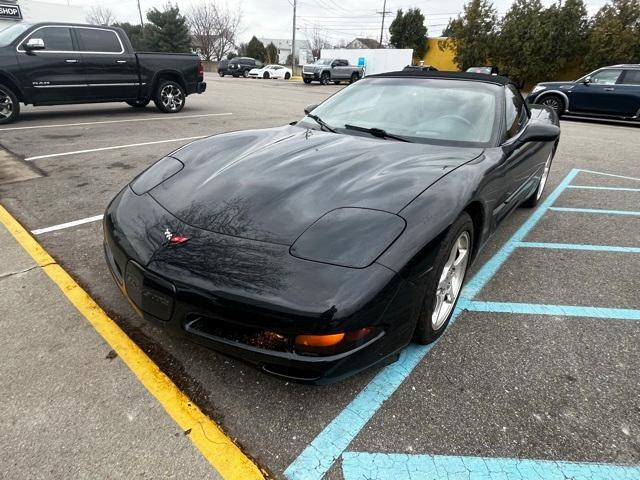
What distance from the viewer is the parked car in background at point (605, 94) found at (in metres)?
12.0

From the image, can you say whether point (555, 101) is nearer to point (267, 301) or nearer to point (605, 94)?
point (605, 94)

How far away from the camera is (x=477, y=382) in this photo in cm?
206

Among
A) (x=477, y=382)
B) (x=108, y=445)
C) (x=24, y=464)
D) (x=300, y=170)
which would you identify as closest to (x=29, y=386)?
(x=24, y=464)

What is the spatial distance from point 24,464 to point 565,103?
588 inches

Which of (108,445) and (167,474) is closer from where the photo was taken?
(167,474)

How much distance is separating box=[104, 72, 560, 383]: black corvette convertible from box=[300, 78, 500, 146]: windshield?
16 mm

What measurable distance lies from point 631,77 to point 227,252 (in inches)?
573

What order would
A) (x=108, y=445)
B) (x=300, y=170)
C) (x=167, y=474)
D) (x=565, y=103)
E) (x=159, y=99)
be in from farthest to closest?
(x=565, y=103) → (x=159, y=99) → (x=300, y=170) → (x=108, y=445) → (x=167, y=474)

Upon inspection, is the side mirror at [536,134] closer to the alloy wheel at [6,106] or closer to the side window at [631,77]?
the alloy wheel at [6,106]

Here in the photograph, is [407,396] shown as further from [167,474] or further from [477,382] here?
[167,474]

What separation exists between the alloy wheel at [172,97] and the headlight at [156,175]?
27.0 ft

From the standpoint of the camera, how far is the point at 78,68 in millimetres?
8391

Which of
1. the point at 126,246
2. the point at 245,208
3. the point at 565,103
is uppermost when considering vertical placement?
the point at 245,208

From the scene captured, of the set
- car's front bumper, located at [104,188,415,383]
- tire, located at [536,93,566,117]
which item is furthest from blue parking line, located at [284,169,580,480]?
tire, located at [536,93,566,117]
